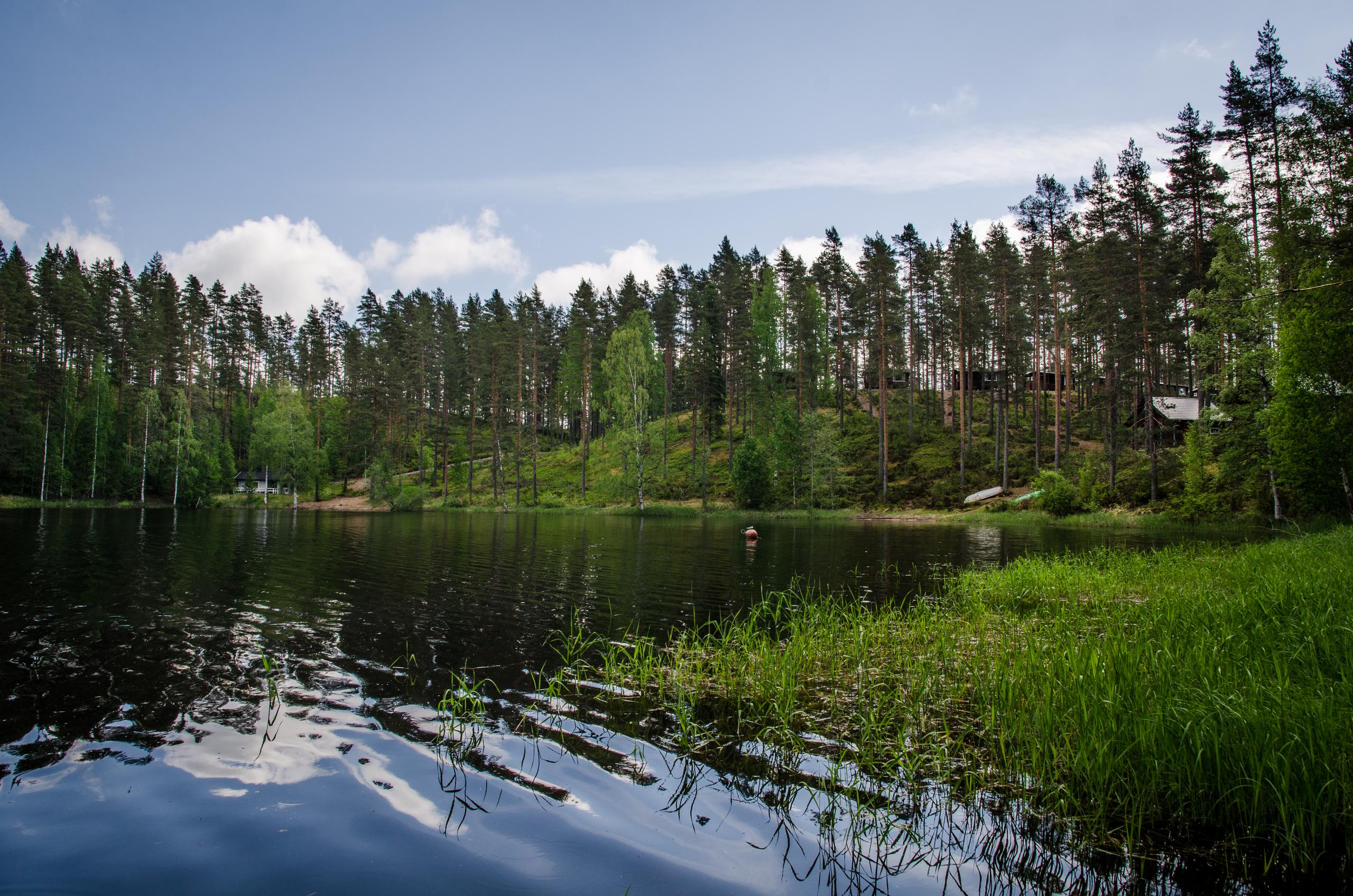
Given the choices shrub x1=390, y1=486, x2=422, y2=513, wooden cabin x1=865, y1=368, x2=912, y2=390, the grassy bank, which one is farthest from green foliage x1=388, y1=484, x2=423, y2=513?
the grassy bank

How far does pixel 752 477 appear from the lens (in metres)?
50.7

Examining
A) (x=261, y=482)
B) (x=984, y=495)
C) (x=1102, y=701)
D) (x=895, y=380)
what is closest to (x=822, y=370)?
(x=895, y=380)

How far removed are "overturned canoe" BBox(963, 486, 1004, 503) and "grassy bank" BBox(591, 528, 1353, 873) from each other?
112 ft

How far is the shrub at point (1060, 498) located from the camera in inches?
1487

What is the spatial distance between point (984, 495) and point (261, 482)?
80.8m

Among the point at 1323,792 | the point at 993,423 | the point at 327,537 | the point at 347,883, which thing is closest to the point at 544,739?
the point at 347,883

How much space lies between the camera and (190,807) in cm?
493

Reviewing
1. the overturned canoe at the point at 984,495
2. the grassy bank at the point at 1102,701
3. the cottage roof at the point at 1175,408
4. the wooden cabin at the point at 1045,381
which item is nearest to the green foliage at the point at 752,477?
the overturned canoe at the point at 984,495

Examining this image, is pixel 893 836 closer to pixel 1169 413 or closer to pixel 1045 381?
pixel 1169 413

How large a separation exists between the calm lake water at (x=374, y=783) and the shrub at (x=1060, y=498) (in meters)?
32.3

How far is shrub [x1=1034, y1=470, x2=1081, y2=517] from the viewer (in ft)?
124

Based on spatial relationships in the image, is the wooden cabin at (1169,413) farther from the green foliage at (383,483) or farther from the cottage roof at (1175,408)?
the green foliage at (383,483)

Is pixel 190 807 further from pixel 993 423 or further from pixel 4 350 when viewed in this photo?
pixel 4 350

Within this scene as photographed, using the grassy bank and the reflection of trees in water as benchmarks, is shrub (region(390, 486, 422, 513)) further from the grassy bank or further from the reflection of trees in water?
the reflection of trees in water
